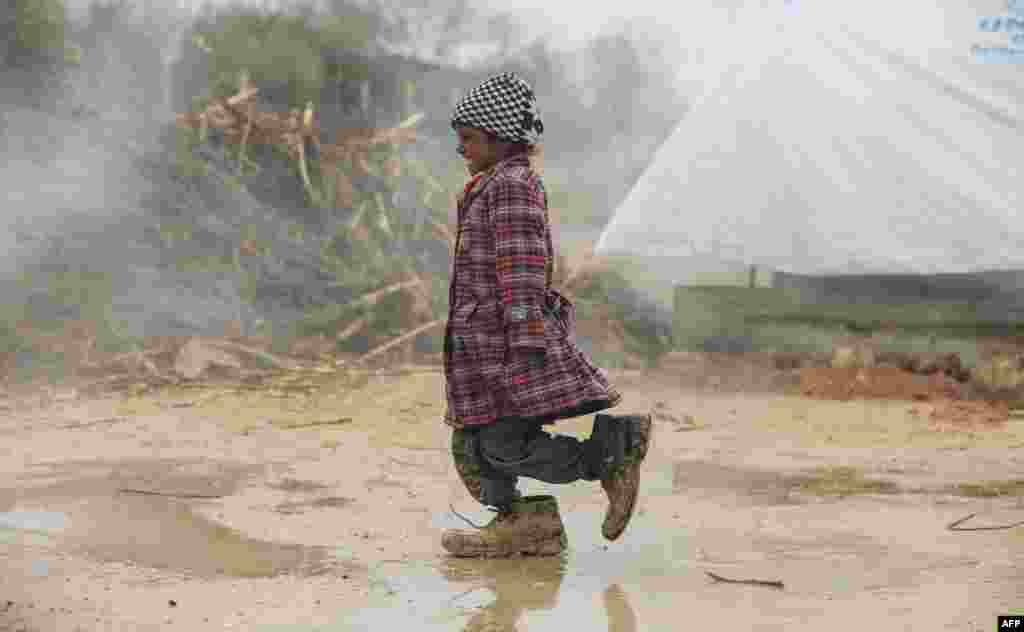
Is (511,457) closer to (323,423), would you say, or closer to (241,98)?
(323,423)

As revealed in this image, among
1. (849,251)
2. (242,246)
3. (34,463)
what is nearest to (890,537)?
(34,463)

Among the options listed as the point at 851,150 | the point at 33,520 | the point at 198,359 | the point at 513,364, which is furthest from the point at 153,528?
the point at 851,150

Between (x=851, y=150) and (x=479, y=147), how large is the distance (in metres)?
5.15

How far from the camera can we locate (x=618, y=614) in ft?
11.9

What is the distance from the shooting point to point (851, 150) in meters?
8.90

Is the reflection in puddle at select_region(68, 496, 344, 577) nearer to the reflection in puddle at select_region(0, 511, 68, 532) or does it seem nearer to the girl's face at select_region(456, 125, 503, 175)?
the reflection in puddle at select_region(0, 511, 68, 532)

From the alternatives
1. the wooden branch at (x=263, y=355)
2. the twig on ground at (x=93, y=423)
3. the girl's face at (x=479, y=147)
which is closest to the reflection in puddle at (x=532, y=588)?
the girl's face at (x=479, y=147)

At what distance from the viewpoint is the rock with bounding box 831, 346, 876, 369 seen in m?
9.04

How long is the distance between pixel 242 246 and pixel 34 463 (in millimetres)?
4744

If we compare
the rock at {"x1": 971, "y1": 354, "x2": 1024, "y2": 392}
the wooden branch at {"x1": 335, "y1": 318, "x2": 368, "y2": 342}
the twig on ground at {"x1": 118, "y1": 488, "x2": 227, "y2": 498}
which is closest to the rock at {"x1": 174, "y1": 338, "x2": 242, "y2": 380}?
the wooden branch at {"x1": 335, "y1": 318, "x2": 368, "y2": 342}

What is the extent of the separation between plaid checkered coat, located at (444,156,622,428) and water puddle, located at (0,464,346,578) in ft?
2.12

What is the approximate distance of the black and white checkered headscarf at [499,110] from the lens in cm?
417

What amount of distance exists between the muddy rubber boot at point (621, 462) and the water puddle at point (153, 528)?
772 millimetres

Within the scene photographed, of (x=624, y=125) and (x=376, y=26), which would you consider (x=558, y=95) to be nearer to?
(x=624, y=125)
